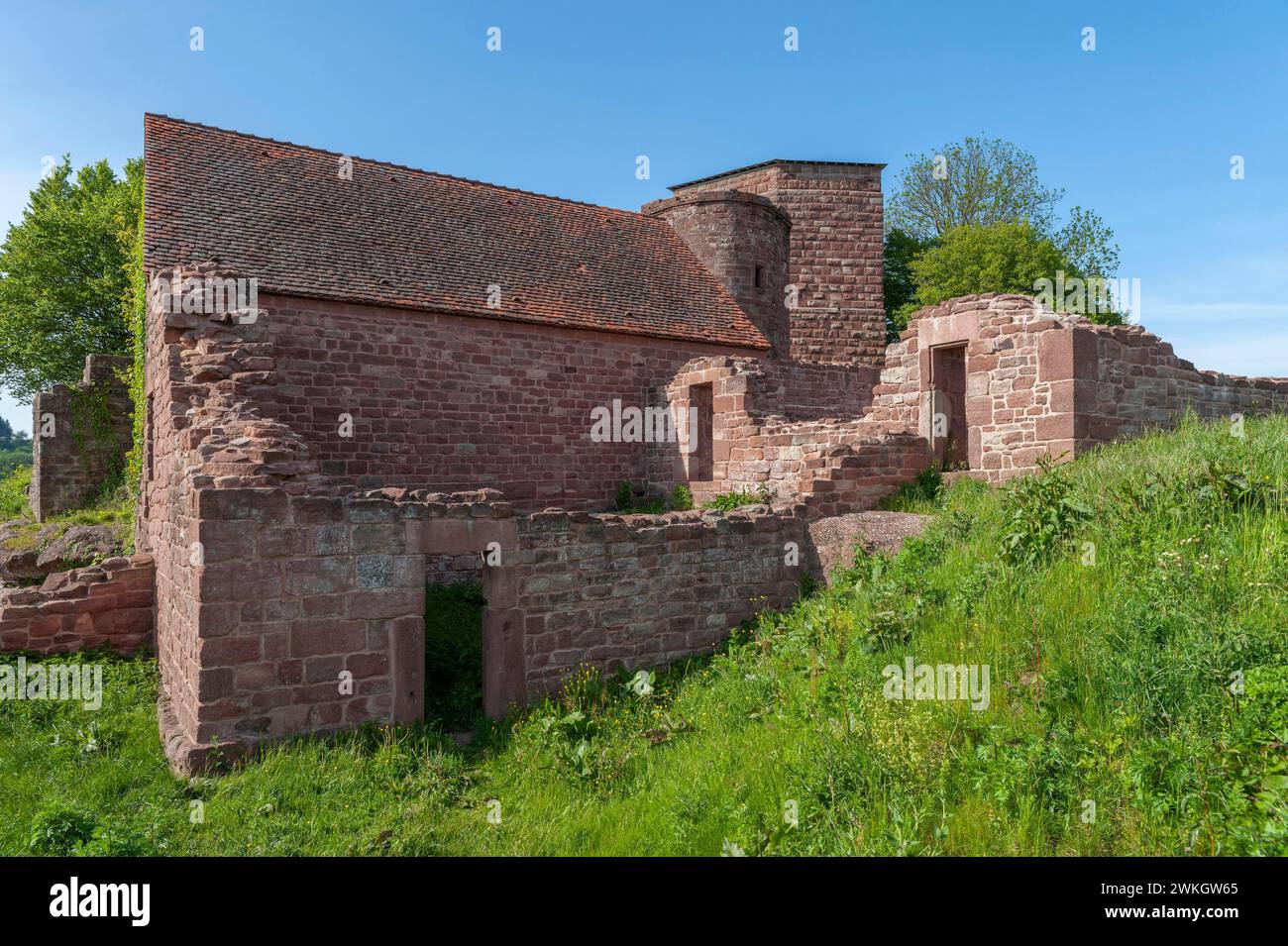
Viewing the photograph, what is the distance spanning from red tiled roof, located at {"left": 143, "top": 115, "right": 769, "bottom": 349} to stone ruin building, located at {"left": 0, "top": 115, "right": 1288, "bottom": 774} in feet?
0.23

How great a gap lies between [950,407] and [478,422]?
315 inches

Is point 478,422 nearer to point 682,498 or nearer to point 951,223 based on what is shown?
point 682,498

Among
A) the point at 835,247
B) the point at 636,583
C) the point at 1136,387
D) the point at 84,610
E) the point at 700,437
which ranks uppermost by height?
the point at 835,247

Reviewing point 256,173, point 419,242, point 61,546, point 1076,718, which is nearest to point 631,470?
point 419,242

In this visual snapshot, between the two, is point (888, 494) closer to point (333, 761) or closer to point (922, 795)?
point (922, 795)

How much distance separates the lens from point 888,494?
11.6m

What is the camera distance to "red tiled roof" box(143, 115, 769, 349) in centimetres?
1348

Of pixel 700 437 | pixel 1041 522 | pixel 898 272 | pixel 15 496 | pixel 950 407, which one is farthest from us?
pixel 898 272

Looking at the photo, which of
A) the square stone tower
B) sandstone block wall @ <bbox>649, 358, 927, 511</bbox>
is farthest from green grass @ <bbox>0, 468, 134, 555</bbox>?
the square stone tower

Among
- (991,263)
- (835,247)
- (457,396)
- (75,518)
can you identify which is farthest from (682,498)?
(991,263)

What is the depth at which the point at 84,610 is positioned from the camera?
10.3 metres

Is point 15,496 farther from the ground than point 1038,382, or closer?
closer

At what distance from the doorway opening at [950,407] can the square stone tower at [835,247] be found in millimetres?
11021

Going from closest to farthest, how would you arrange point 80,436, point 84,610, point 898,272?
1. point 84,610
2. point 80,436
3. point 898,272
